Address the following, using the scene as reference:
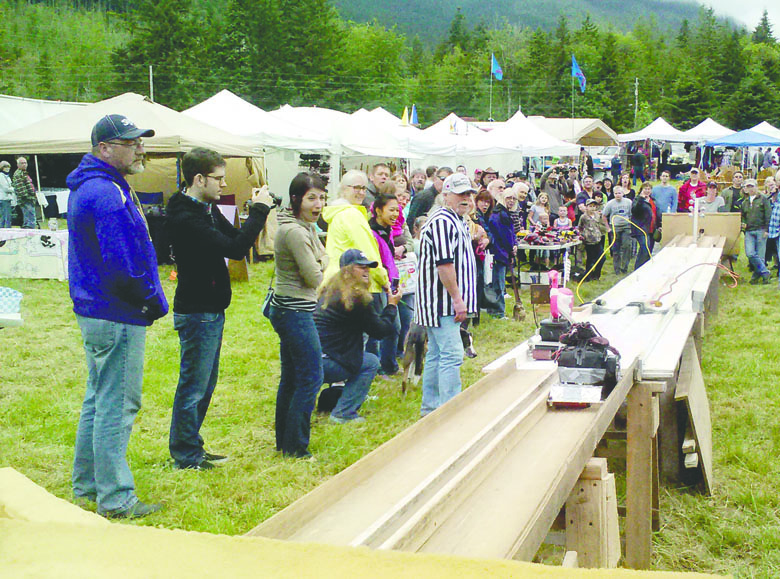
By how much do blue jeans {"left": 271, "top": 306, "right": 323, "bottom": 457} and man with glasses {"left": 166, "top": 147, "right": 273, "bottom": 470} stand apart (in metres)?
0.40

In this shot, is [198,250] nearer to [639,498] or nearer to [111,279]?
[111,279]

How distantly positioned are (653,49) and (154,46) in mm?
79606

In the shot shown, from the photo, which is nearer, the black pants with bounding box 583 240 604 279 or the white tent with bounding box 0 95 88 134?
the black pants with bounding box 583 240 604 279

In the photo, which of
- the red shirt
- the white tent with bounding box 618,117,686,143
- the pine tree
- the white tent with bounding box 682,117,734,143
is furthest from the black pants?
the pine tree

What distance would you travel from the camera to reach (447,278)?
4.95 metres

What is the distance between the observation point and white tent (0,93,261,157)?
11.8 meters

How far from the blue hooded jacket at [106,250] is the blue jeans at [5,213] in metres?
13.7

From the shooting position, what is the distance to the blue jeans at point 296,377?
4.54 m

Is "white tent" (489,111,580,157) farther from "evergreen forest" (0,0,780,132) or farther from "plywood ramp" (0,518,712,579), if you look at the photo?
"evergreen forest" (0,0,780,132)

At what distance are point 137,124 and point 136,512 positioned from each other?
9.37m

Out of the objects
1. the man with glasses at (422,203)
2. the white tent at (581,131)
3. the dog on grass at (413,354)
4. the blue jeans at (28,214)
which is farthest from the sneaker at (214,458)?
the white tent at (581,131)

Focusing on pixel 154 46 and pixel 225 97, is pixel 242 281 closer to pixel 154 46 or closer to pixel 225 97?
pixel 225 97

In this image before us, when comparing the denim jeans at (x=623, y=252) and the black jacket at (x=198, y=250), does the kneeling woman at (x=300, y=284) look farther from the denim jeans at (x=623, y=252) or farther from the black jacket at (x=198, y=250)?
the denim jeans at (x=623, y=252)

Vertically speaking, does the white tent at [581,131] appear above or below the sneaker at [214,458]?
above
